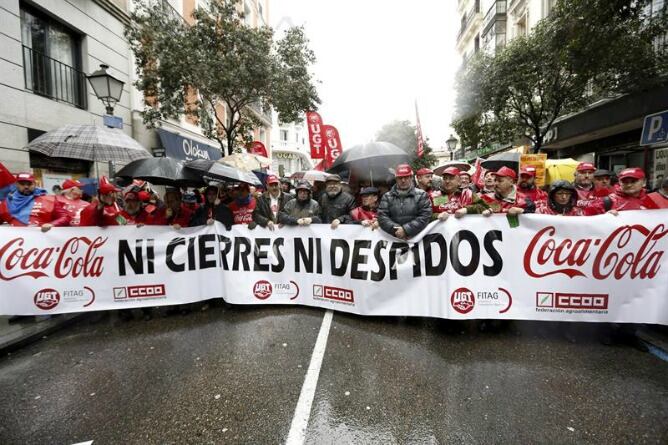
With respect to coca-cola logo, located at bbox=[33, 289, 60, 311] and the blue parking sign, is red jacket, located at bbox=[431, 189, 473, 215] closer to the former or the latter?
the blue parking sign

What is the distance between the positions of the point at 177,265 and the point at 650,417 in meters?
5.16

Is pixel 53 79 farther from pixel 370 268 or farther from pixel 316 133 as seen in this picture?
pixel 370 268

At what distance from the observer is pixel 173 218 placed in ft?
16.8

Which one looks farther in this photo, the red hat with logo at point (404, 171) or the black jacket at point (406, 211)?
the red hat with logo at point (404, 171)

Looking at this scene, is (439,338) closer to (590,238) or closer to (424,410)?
(424,410)

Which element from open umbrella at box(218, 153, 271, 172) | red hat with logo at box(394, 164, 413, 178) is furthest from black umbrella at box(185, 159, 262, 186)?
open umbrella at box(218, 153, 271, 172)

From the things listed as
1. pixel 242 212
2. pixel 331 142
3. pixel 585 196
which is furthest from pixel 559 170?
pixel 331 142

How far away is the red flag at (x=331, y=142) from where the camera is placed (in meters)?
13.1

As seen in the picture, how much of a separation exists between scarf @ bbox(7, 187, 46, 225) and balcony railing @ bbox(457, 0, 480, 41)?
34975 mm

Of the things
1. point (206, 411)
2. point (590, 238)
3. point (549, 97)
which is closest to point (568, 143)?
point (549, 97)

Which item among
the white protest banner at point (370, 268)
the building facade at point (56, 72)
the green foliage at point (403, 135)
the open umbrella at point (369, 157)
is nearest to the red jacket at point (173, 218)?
the white protest banner at point (370, 268)

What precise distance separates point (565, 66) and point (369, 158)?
8.05m

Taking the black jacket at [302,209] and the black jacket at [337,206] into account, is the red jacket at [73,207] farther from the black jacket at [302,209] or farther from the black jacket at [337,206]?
the black jacket at [337,206]

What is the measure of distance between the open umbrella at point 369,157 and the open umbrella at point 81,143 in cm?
371
